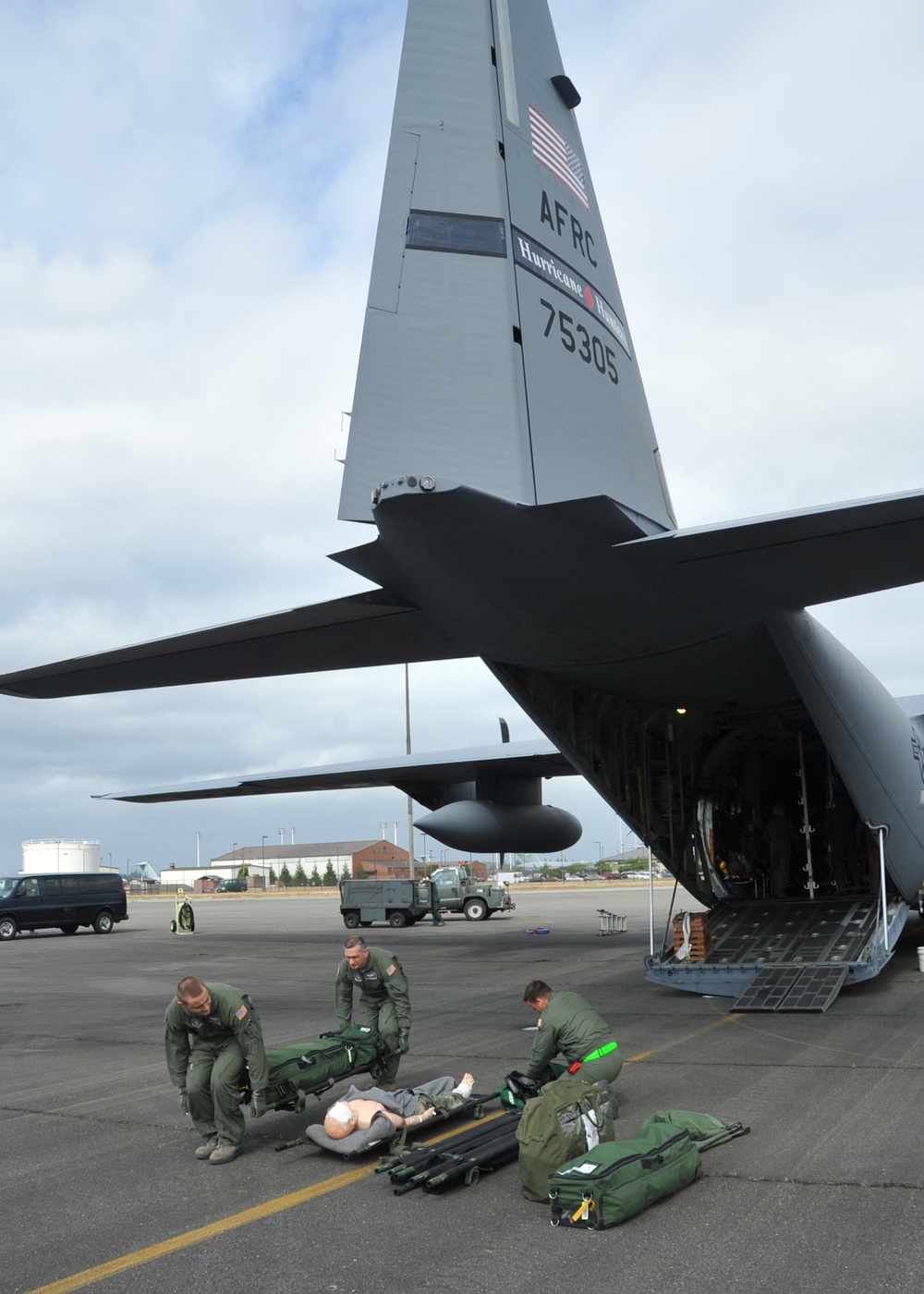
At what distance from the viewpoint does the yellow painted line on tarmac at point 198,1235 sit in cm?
425

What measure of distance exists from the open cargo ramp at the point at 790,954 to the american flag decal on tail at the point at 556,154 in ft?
27.9

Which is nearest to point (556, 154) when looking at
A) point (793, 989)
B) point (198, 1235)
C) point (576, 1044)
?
point (576, 1044)

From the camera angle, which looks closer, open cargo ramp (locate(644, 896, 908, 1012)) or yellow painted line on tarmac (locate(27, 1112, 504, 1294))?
yellow painted line on tarmac (locate(27, 1112, 504, 1294))

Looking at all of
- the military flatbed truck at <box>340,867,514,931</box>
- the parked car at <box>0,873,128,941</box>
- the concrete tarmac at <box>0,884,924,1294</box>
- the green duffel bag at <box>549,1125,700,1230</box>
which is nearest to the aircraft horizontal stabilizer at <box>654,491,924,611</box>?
the concrete tarmac at <box>0,884,924,1294</box>

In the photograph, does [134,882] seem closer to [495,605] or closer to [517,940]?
[517,940]

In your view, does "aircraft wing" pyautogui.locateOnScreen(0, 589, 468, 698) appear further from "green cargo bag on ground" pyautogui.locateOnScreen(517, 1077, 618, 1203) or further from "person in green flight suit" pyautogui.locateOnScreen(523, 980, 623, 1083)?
"green cargo bag on ground" pyautogui.locateOnScreen(517, 1077, 618, 1203)

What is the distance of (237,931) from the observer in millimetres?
28125

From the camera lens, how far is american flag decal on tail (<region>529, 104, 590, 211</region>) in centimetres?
934

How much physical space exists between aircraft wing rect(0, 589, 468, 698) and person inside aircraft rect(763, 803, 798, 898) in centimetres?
691

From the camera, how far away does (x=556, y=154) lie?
382 inches

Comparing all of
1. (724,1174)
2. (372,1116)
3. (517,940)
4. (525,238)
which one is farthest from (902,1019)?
(517,940)

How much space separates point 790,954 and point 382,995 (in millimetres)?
6924

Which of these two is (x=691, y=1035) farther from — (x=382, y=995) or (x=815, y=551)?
(x=815, y=551)

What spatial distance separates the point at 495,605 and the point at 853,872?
32.9ft
